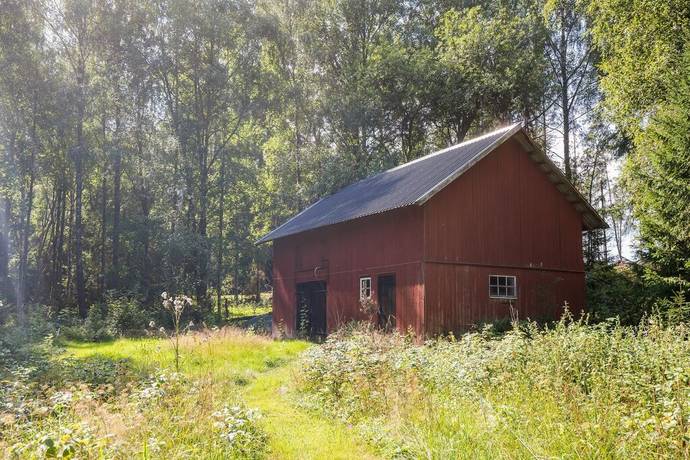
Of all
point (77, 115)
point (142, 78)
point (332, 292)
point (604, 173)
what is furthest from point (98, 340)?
point (604, 173)

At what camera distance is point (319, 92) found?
36156 mm

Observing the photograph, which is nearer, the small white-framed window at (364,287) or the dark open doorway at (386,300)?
the dark open doorway at (386,300)

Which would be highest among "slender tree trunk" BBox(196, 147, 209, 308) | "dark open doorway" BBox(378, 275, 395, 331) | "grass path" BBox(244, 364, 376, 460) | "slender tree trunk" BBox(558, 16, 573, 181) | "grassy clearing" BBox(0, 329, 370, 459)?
"slender tree trunk" BBox(558, 16, 573, 181)

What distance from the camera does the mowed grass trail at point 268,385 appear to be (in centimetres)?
684


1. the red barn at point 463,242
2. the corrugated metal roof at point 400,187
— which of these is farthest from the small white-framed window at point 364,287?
the corrugated metal roof at point 400,187

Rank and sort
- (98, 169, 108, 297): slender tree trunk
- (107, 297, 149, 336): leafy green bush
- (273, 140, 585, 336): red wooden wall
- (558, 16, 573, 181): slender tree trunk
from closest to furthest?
(273, 140, 585, 336): red wooden wall
(107, 297, 149, 336): leafy green bush
(558, 16, 573, 181): slender tree trunk
(98, 169, 108, 297): slender tree trunk

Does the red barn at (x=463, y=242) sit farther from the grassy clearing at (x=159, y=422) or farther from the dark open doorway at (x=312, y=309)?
the grassy clearing at (x=159, y=422)

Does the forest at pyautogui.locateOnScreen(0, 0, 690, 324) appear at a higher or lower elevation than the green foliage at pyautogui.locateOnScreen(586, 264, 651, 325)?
higher

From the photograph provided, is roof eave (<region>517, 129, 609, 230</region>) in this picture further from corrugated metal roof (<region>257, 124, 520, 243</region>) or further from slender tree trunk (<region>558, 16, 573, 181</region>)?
slender tree trunk (<region>558, 16, 573, 181</region>)

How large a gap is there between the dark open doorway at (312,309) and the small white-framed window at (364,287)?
314 centimetres

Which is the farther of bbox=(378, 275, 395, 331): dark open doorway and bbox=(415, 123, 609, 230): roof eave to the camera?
bbox=(378, 275, 395, 331): dark open doorway

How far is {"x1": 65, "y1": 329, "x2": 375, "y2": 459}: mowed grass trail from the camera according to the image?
684cm

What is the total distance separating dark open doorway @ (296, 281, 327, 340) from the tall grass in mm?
12231

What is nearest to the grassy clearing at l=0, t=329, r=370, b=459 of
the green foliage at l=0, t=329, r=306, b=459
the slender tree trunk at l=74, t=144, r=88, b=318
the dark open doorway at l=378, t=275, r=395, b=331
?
the green foliage at l=0, t=329, r=306, b=459
